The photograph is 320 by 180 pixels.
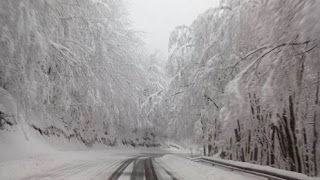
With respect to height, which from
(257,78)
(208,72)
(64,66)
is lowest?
(257,78)

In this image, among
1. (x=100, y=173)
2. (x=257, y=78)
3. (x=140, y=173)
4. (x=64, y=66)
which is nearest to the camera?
(x=257, y=78)

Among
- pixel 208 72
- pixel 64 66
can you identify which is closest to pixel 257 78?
pixel 208 72

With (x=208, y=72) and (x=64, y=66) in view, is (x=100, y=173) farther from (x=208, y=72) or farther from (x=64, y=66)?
(x=208, y=72)

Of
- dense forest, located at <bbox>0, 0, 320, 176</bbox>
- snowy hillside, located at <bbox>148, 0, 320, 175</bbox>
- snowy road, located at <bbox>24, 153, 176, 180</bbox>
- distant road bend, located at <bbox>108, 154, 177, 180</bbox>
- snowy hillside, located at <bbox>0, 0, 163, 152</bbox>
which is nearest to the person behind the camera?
snowy hillside, located at <bbox>148, 0, 320, 175</bbox>

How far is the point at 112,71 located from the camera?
2620 cm

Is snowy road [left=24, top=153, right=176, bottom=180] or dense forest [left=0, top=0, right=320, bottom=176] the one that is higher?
dense forest [left=0, top=0, right=320, bottom=176]

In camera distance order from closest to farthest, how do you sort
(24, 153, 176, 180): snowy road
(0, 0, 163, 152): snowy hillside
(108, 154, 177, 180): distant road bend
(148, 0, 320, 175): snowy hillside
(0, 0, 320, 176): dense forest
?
(148, 0, 320, 175): snowy hillside → (0, 0, 320, 176): dense forest → (0, 0, 163, 152): snowy hillside → (24, 153, 176, 180): snowy road → (108, 154, 177, 180): distant road bend

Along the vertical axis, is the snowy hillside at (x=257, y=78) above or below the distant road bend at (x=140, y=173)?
above

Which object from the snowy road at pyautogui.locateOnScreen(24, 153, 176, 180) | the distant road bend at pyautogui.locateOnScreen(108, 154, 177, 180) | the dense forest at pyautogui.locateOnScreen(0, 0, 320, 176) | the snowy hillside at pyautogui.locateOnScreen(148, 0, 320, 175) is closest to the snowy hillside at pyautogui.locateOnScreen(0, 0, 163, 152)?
the dense forest at pyautogui.locateOnScreen(0, 0, 320, 176)

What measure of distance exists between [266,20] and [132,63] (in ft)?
75.5

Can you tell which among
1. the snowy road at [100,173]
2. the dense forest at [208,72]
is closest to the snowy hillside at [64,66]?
the dense forest at [208,72]

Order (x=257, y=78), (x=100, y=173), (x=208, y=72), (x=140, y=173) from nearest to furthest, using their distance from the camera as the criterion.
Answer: (x=257, y=78), (x=100, y=173), (x=208, y=72), (x=140, y=173)

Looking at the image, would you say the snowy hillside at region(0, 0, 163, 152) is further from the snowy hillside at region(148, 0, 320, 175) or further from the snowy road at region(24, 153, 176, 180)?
the snowy hillside at region(148, 0, 320, 175)

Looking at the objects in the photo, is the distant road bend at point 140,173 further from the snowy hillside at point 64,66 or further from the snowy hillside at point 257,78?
the snowy hillside at point 64,66
